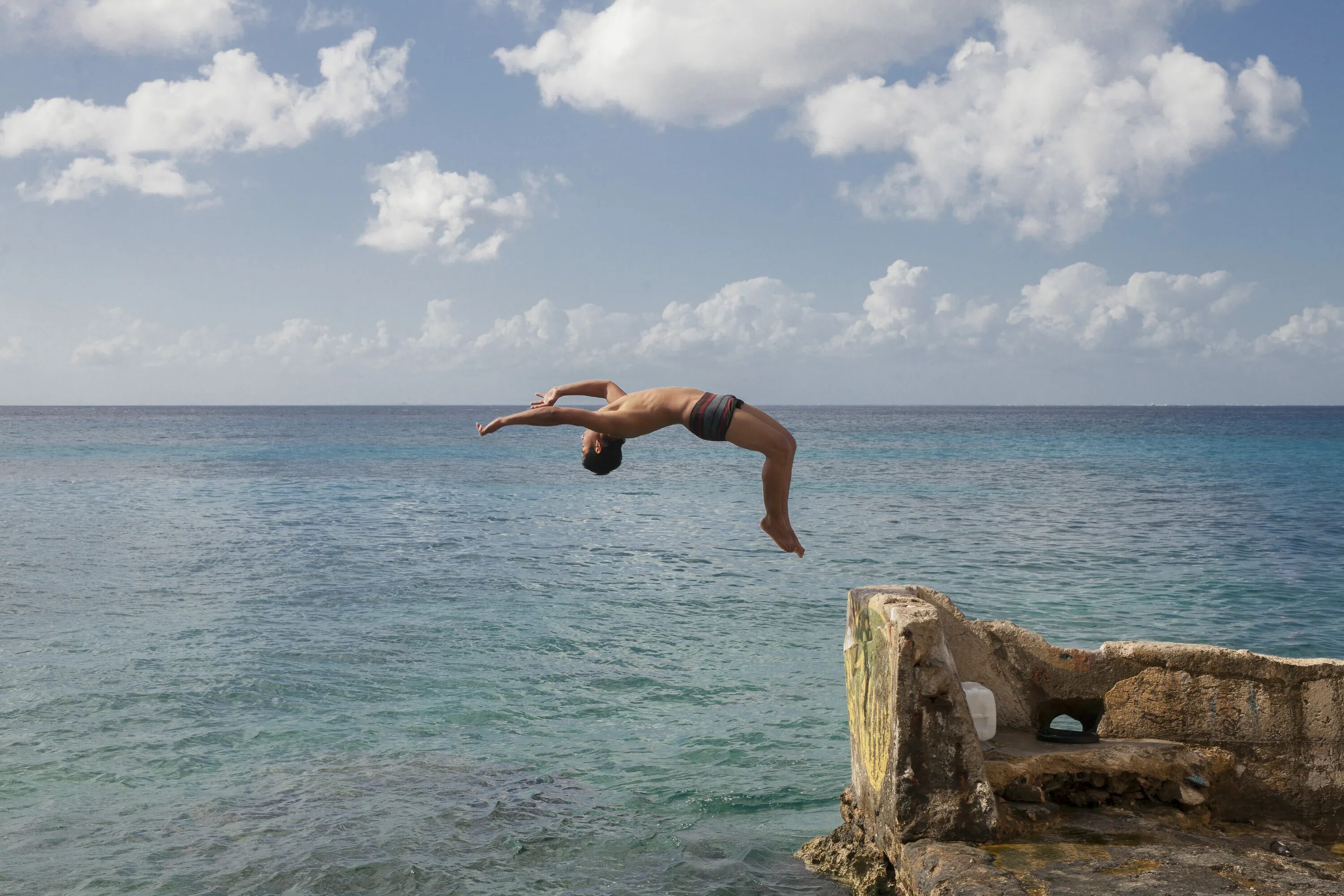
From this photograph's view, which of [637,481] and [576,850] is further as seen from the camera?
[637,481]

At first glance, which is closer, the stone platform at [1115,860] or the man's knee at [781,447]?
the stone platform at [1115,860]

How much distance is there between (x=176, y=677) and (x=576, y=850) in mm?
7432

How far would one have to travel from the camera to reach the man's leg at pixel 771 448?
574 centimetres

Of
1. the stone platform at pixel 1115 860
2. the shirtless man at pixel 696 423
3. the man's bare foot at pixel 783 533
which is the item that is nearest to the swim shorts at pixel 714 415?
the shirtless man at pixel 696 423

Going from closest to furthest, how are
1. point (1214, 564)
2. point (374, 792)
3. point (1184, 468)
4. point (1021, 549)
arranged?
1. point (374, 792)
2. point (1214, 564)
3. point (1021, 549)
4. point (1184, 468)

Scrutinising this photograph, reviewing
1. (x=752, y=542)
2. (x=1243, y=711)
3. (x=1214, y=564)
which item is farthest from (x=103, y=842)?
(x=1214, y=564)

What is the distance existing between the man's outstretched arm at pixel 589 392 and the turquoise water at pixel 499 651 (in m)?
3.50

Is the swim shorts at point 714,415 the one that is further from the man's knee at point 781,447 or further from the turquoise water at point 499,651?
the turquoise water at point 499,651

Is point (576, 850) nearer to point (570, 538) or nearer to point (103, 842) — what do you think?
point (103, 842)

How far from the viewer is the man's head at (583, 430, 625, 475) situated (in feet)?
19.8

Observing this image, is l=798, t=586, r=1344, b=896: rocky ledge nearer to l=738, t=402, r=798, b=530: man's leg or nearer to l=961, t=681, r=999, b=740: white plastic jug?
l=961, t=681, r=999, b=740: white plastic jug

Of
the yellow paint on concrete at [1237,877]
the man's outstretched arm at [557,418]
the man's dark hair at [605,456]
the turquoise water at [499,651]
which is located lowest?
the turquoise water at [499,651]

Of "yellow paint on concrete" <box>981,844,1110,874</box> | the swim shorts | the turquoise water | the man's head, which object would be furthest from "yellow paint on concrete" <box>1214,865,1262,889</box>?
the man's head

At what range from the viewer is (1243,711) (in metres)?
5.95
